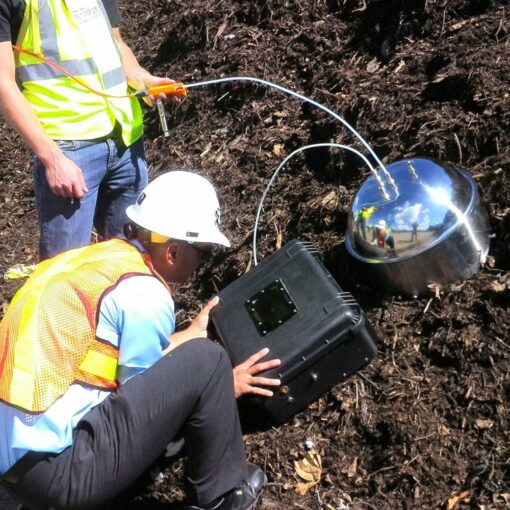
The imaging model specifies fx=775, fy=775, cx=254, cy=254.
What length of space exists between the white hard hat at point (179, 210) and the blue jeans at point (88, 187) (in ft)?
1.69

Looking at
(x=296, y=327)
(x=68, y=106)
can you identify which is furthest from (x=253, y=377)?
(x=68, y=106)

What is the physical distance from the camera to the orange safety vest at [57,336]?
243 cm

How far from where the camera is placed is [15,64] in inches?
122

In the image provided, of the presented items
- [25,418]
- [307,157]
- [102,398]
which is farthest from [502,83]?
[25,418]

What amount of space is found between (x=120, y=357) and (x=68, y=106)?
120cm

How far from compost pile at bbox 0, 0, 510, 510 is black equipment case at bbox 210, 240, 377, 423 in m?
0.17

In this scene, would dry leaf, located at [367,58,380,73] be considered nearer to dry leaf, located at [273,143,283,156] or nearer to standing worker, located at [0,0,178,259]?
dry leaf, located at [273,143,283,156]

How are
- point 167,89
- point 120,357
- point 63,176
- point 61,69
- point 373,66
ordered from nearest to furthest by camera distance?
1. point 120,357
2. point 63,176
3. point 61,69
4. point 167,89
5. point 373,66

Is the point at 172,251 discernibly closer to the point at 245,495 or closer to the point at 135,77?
the point at 245,495

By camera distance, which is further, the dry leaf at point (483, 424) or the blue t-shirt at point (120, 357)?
the dry leaf at point (483, 424)

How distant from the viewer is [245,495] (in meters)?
2.94

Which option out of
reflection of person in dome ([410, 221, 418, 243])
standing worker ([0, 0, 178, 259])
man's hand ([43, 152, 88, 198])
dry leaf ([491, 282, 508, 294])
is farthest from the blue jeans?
dry leaf ([491, 282, 508, 294])

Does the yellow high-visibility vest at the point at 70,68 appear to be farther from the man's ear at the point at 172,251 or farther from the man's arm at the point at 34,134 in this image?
the man's ear at the point at 172,251

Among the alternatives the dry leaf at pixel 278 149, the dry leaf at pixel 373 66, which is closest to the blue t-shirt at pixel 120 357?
the dry leaf at pixel 278 149
